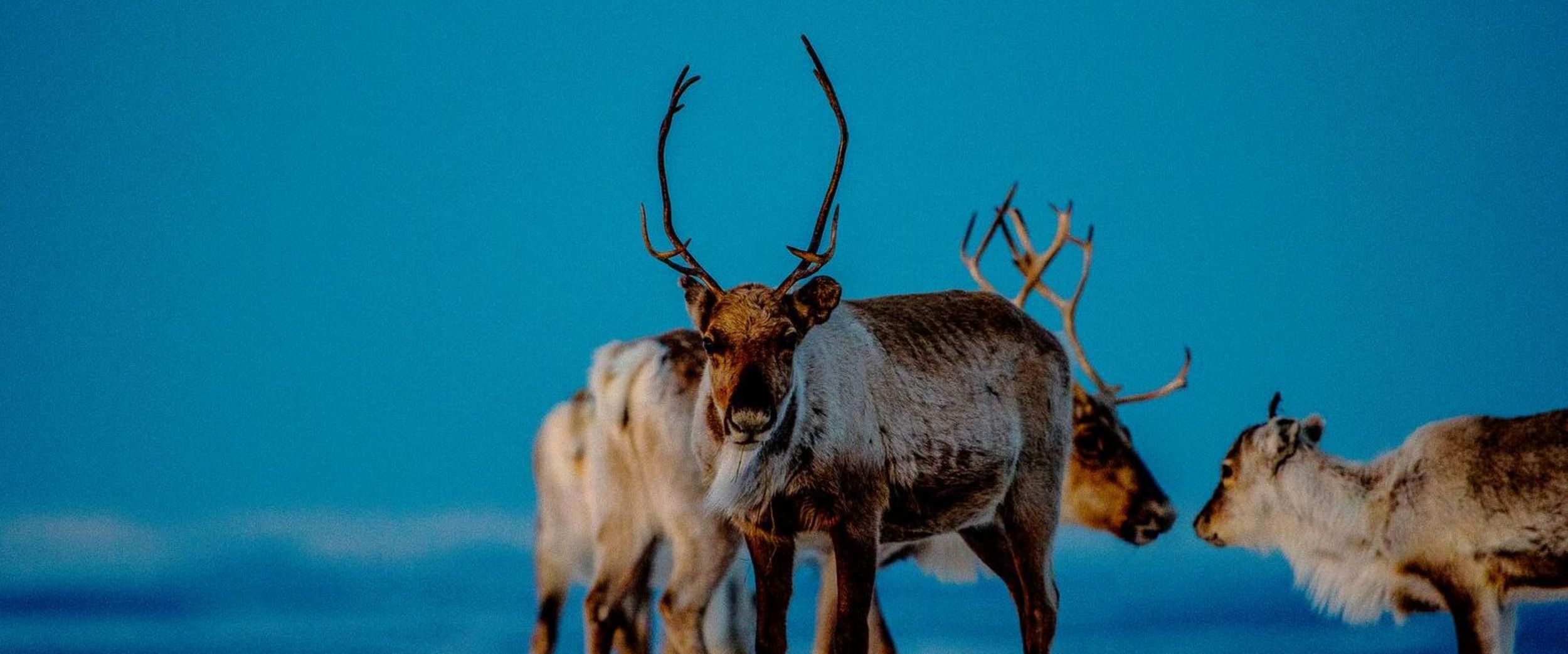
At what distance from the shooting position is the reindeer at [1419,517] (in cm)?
936

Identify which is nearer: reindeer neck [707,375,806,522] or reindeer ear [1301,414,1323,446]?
reindeer neck [707,375,806,522]

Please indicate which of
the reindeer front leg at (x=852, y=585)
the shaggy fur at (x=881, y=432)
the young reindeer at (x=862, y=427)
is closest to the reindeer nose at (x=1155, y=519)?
the shaggy fur at (x=881, y=432)

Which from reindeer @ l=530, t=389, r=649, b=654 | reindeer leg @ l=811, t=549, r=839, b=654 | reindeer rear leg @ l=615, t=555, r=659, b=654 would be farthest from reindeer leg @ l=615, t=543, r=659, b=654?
reindeer leg @ l=811, t=549, r=839, b=654

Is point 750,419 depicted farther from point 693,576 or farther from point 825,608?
point 825,608

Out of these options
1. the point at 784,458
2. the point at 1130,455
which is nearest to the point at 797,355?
the point at 784,458

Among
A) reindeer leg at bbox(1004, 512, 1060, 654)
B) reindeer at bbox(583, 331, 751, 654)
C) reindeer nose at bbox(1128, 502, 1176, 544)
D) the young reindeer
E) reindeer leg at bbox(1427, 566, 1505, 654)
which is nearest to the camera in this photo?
the young reindeer

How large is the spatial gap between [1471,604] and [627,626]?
4.27m

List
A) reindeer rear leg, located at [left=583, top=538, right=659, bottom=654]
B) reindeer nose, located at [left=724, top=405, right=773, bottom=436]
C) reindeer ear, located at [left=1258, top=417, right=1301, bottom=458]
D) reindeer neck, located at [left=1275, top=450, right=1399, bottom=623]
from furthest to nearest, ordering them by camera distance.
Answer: reindeer ear, located at [left=1258, top=417, right=1301, bottom=458]
reindeer neck, located at [left=1275, top=450, right=1399, bottom=623]
reindeer rear leg, located at [left=583, top=538, right=659, bottom=654]
reindeer nose, located at [left=724, top=405, right=773, bottom=436]

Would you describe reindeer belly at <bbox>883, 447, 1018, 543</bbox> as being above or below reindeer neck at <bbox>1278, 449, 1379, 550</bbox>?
below

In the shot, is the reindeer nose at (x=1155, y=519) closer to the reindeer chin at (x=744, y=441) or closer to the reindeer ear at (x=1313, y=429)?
the reindeer ear at (x=1313, y=429)

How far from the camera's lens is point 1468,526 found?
9.49 m

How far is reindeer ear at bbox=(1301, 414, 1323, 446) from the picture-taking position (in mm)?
10570

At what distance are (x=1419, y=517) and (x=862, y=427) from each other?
4287 millimetres

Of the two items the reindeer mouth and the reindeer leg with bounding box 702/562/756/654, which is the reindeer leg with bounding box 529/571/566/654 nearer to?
the reindeer leg with bounding box 702/562/756/654
